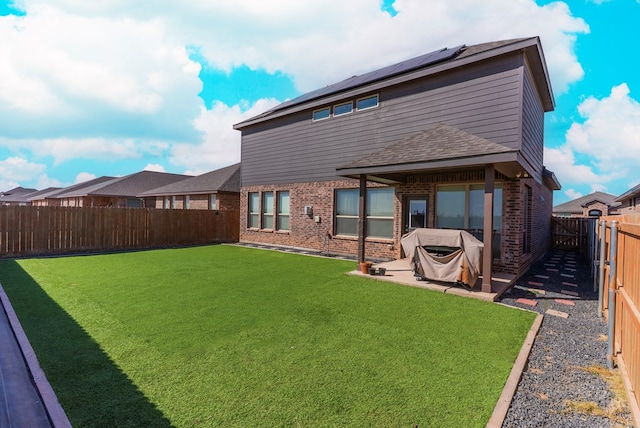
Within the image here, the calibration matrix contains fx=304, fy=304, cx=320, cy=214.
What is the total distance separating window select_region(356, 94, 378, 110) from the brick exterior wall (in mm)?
2863

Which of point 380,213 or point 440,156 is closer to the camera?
point 440,156

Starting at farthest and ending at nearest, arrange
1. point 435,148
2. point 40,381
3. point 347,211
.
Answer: point 347,211, point 435,148, point 40,381

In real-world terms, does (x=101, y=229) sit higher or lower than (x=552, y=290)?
higher

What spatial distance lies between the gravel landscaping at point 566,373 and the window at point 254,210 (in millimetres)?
11929

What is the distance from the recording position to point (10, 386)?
3.04 m

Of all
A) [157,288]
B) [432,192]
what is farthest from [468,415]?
[432,192]

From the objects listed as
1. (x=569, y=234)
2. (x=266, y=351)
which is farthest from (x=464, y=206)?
(x=569, y=234)

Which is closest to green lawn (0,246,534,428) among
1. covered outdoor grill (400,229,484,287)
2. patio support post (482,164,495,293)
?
covered outdoor grill (400,229,484,287)

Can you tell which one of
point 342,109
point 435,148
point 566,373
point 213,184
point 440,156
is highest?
point 342,109

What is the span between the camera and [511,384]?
317 centimetres

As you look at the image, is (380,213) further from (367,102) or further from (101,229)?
(101,229)

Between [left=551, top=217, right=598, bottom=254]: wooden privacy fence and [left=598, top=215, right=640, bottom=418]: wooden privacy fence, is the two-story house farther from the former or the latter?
[left=598, top=215, right=640, bottom=418]: wooden privacy fence

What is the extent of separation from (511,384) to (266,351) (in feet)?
8.96

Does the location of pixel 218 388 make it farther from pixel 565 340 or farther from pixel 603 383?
pixel 565 340
